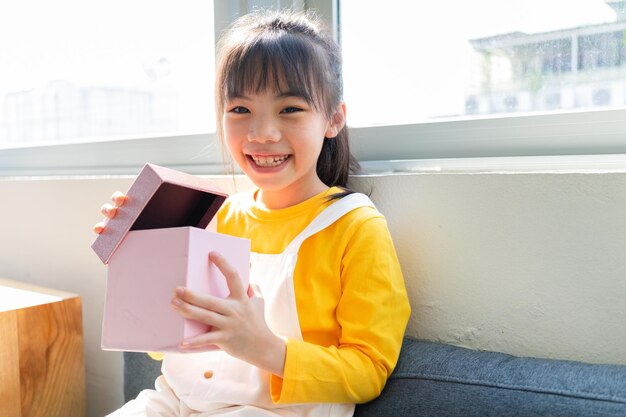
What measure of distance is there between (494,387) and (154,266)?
463 millimetres

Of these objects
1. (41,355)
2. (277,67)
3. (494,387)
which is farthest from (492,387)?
(41,355)

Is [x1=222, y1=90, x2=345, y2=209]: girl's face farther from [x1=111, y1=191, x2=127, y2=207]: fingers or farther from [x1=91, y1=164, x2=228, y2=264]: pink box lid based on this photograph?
[x1=111, y1=191, x2=127, y2=207]: fingers

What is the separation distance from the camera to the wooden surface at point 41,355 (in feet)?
4.48

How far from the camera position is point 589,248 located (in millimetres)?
945

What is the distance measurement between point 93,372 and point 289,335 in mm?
884

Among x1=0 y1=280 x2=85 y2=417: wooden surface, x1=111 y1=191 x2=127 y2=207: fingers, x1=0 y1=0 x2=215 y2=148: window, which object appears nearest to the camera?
x1=111 y1=191 x2=127 y2=207: fingers

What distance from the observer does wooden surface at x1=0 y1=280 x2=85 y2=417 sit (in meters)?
1.36

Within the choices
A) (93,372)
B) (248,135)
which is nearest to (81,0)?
(93,372)

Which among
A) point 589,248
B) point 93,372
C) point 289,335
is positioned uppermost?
point 589,248

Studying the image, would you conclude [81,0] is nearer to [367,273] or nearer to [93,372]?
[93,372]

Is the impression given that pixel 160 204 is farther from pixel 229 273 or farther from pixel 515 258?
pixel 515 258

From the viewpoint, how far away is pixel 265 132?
1.01m

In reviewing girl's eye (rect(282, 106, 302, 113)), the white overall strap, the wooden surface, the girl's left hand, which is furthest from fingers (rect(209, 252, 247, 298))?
the wooden surface

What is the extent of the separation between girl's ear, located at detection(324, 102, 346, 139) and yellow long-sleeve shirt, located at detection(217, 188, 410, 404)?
3.9 inches
